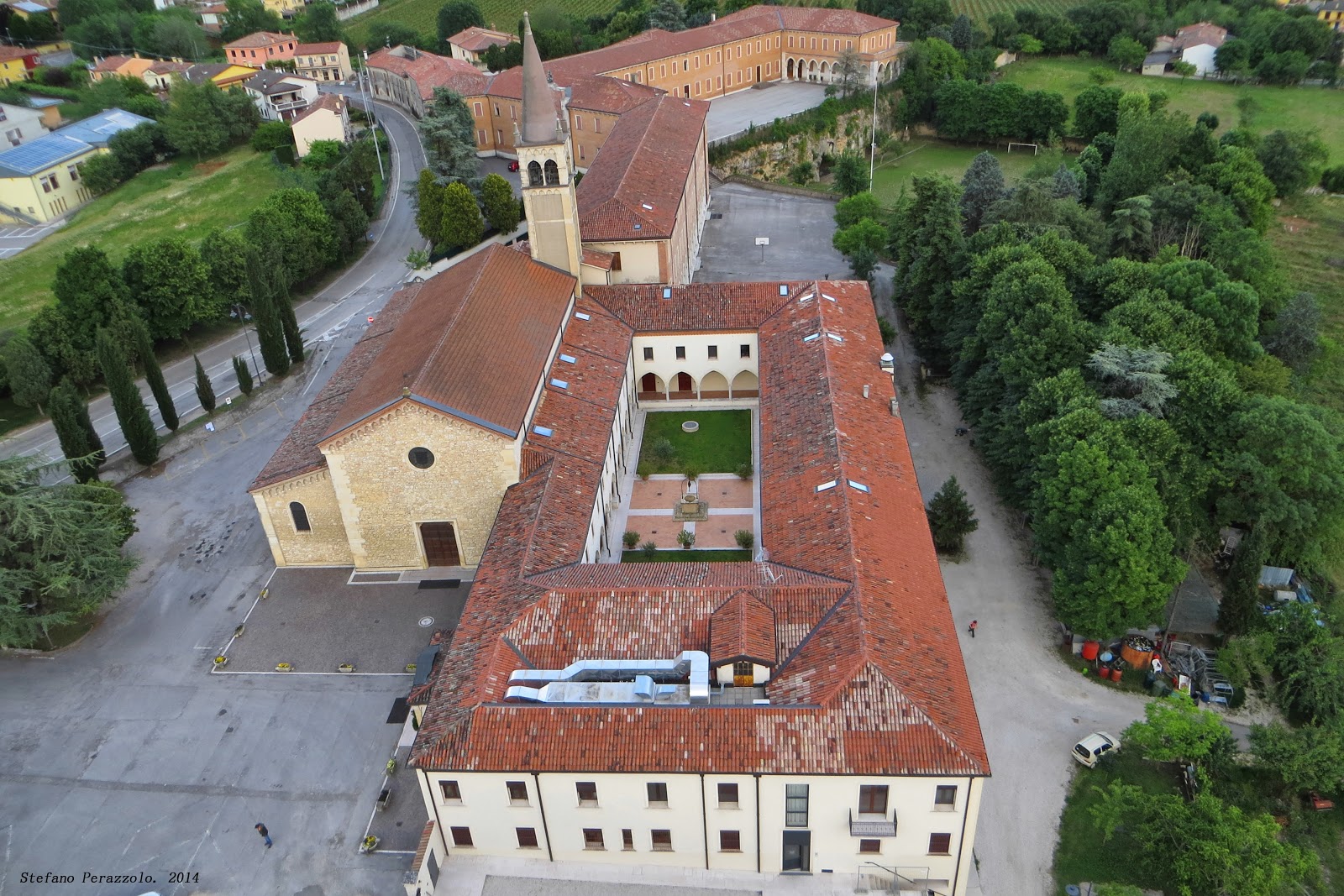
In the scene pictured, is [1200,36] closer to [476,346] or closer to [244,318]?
[476,346]

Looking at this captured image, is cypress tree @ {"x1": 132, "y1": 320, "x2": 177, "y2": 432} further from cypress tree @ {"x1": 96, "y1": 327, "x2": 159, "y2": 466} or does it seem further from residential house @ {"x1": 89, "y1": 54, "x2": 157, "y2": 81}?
residential house @ {"x1": 89, "y1": 54, "x2": 157, "y2": 81}

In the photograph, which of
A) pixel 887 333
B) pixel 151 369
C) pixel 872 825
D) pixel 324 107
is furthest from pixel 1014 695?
pixel 324 107

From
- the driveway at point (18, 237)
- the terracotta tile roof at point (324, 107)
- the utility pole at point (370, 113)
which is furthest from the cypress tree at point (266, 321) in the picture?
the terracotta tile roof at point (324, 107)

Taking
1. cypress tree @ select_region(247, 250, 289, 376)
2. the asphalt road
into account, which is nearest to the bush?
the asphalt road

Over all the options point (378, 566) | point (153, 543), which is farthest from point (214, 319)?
point (378, 566)

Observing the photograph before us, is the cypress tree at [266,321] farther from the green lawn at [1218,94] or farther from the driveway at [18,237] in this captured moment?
the green lawn at [1218,94]

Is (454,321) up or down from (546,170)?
down
